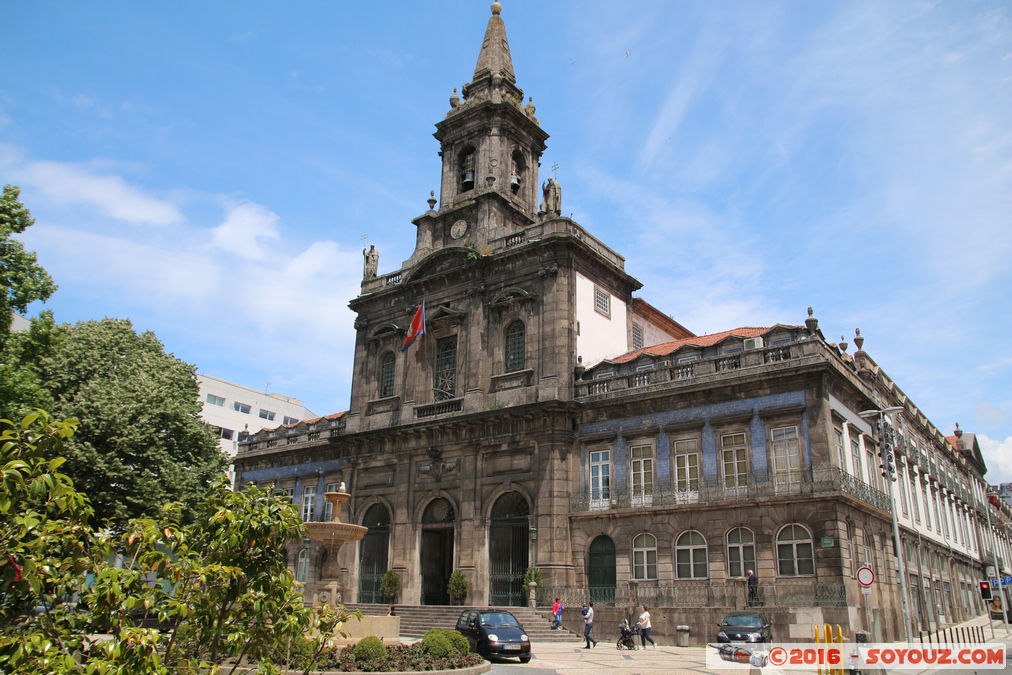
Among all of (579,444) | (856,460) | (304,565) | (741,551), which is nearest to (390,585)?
(304,565)

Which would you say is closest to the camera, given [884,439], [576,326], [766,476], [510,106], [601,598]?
[884,439]

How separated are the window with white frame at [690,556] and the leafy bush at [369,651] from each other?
1411 cm

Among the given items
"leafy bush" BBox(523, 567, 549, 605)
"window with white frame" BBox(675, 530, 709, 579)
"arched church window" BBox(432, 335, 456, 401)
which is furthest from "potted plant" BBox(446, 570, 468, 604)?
"window with white frame" BBox(675, 530, 709, 579)

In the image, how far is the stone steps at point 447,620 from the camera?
26469 millimetres

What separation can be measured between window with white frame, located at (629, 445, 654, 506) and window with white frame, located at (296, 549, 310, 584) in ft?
59.9

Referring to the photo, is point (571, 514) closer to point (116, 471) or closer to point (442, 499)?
point (442, 499)

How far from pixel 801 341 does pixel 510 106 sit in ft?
→ 65.2

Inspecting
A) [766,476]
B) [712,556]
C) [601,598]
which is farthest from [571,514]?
[766,476]

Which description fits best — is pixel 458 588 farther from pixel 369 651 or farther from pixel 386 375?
pixel 369 651

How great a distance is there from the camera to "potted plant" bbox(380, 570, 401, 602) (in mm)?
32812

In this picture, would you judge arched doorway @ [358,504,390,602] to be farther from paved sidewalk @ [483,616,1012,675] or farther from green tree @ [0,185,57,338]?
green tree @ [0,185,57,338]

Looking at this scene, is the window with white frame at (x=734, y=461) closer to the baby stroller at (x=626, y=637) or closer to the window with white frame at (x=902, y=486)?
the baby stroller at (x=626, y=637)

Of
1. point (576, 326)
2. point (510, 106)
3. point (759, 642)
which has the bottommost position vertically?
point (759, 642)

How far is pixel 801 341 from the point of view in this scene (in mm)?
26359
